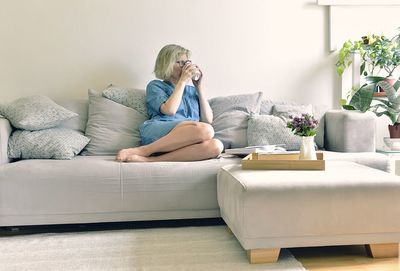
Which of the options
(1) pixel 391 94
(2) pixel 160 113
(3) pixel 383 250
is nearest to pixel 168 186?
(2) pixel 160 113

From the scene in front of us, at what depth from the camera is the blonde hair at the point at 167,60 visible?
10.3 feet

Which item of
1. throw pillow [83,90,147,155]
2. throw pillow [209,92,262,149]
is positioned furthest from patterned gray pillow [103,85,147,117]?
throw pillow [209,92,262,149]

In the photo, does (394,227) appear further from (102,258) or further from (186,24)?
(186,24)

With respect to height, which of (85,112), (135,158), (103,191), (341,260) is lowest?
(341,260)

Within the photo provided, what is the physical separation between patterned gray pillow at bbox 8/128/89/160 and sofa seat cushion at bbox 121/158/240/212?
42 centimetres

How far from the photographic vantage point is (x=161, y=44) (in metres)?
3.55

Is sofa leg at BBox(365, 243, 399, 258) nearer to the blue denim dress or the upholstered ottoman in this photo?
the upholstered ottoman

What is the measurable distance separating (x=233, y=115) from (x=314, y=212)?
4.44ft

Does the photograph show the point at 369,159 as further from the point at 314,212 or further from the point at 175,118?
the point at 175,118

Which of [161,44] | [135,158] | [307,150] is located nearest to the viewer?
[307,150]

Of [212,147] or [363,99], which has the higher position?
[363,99]


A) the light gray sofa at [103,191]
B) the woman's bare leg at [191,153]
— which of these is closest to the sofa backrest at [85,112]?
the light gray sofa at [103,191]

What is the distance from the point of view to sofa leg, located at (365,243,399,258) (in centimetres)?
208

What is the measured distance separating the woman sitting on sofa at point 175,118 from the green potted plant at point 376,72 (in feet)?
3.47
